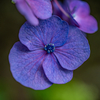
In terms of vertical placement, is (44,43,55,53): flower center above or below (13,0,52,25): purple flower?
below

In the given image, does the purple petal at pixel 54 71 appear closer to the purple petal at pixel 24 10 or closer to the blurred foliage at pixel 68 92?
the purple petal at pixel 24 10

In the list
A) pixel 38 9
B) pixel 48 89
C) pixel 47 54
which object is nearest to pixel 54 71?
pixel 47 54

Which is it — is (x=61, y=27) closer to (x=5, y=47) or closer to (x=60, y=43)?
(x=60, y=43)

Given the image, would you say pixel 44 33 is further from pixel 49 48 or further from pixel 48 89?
pixel 48 89

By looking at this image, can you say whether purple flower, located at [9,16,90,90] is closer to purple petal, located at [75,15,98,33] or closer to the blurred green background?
purple petal, located at [75,15,98,33]

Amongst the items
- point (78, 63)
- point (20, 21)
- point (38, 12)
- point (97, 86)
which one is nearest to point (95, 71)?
point (97, 86)

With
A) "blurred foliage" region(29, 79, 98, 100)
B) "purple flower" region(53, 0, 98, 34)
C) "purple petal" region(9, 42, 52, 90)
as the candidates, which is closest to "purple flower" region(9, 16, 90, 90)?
"purple petal" region(9, 42, 52, 90)
